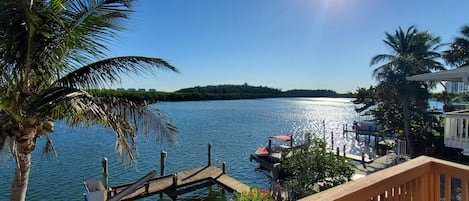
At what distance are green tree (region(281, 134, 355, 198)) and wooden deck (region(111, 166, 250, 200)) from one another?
11.2ft

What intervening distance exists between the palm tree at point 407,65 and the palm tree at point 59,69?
16.6 m

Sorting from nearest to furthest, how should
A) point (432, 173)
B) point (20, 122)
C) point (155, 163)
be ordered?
point (432, 173) < point (20, 122) < point (155, 163)

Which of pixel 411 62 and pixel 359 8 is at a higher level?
pixel 359 8

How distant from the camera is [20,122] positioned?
4.54m

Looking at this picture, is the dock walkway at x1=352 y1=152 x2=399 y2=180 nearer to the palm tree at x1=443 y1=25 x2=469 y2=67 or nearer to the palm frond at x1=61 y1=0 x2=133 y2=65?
the palm tree at x1=443 y1=25 x2=469 y2=67

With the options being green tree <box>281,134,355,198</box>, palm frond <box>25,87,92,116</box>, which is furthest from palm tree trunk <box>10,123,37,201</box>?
green tree <box>281,134,355,198</box>

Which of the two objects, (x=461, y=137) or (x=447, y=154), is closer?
(x=461, y=137)

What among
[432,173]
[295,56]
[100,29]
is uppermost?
[295,56]

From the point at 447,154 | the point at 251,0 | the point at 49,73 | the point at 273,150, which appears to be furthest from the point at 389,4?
the point at 49,73

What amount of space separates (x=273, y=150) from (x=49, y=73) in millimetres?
14396

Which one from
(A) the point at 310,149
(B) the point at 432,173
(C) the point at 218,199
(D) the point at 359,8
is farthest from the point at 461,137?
(C) the point at 218,199

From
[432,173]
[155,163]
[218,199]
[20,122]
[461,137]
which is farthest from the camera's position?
[155,163]

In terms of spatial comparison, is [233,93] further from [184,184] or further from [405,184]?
[405,184]

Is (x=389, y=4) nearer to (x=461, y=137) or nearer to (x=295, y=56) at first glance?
(x=461, y=137)
